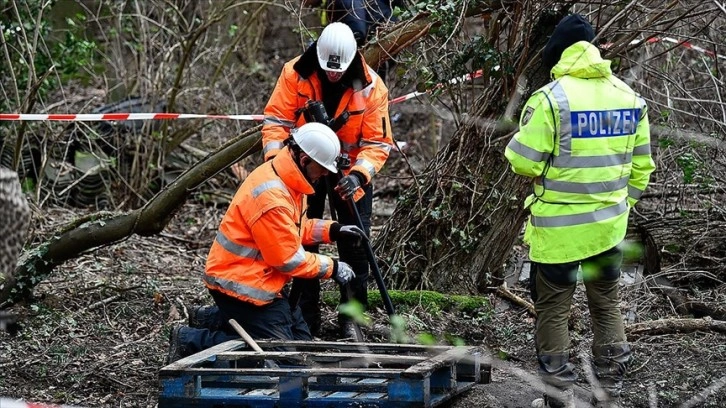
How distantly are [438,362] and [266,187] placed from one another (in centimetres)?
129

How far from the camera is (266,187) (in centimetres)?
559

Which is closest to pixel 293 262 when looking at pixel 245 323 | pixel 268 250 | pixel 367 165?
pixel 268 250

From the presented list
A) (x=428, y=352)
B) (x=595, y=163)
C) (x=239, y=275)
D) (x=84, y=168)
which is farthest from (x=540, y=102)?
(x=84, y=168)

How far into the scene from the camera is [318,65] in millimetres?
6535

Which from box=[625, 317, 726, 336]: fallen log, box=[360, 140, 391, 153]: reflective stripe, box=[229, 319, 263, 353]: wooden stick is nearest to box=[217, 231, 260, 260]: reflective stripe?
box=[229, 319, 263, 353]: wooden stick

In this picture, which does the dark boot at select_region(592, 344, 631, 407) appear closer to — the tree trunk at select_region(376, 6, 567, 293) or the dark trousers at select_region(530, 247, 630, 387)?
the dark trousers at select_region(530, 247, 630, 387)

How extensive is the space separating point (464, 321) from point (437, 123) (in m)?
5.93

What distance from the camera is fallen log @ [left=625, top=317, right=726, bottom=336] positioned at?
659cm

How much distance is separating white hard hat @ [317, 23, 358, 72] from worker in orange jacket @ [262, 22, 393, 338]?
0.06 m

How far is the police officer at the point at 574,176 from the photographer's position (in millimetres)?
5184

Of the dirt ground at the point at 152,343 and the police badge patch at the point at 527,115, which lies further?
the dirt ground at the point at 152,343

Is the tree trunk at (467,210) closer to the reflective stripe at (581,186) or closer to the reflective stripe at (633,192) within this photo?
the reflective stripe at (633,192)

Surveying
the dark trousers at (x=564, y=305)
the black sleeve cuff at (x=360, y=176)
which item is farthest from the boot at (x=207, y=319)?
the dark trousers at (x=564, y=305)

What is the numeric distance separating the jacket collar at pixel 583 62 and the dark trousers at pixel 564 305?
0.89 metres
